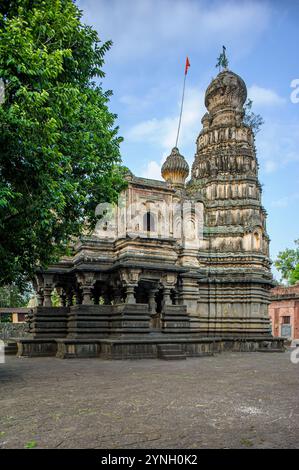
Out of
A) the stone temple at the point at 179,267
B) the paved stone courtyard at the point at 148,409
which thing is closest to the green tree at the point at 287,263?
the stone temple at the point at 179,267

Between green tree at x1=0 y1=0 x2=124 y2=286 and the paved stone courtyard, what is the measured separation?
4.14 metres

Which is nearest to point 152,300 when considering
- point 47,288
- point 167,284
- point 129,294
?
point 167,284

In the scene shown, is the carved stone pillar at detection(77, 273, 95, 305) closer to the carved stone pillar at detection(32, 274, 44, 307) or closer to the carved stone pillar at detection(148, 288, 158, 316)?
the carved stone pillar at detection(32, 274, 44, 307)

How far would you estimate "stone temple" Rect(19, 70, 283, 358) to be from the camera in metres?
20.4

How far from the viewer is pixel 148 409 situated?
300 inches

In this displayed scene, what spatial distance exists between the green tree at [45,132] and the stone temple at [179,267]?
4325 mm

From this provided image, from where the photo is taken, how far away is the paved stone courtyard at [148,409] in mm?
5656

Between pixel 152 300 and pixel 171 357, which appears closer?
pixel 171 357

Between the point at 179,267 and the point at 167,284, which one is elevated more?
the point at 179,267

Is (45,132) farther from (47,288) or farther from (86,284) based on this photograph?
(47,288)

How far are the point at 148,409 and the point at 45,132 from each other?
679 cm

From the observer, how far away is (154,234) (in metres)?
24.2

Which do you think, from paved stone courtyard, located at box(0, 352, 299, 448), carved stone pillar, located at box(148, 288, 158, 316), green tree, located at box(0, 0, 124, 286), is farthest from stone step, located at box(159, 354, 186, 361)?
green tree, located at box(0, 0, 124, 286)
